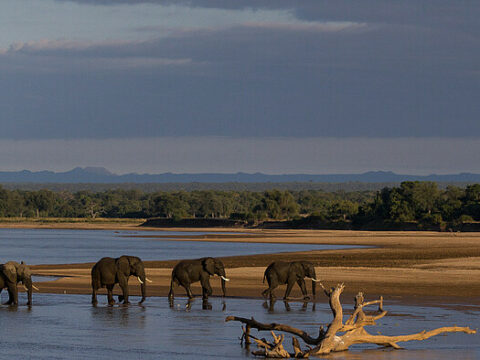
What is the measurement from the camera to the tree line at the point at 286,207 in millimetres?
105688

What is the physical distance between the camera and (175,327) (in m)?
22.9

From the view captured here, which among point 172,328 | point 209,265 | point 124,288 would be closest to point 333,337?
point 172,328

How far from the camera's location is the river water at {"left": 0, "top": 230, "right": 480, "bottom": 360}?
19.5 m

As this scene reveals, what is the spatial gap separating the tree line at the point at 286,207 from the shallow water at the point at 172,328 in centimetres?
7593

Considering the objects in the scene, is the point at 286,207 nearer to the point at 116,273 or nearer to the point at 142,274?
the point at 142,274

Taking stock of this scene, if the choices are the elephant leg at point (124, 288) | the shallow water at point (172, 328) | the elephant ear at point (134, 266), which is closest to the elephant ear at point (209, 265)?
the shallow water at point (172, 328)

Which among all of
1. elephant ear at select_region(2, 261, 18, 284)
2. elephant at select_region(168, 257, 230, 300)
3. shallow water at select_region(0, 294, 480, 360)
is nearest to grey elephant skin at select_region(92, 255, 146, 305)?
shallow water at select_region(0, 294, 480, 360)

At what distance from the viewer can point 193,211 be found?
158250 millimetres

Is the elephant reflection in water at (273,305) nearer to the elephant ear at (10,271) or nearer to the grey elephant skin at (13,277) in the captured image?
the grey elephant skin at (13,277)

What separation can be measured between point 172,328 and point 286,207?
4475 inches

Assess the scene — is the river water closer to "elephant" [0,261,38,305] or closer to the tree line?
"elephant" [0,261,38,305]

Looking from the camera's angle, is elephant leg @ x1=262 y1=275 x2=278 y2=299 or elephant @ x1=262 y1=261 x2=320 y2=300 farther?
elephant @ x1=262 y1=261 x2=320 y2=300

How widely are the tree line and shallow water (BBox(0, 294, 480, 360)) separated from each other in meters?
75.9

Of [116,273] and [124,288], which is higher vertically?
[116,273]
